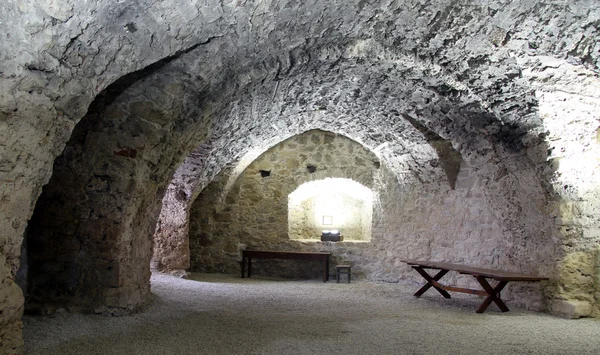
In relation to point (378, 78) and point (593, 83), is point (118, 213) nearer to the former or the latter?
point (378, 78)

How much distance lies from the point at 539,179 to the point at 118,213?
4009 millimetres

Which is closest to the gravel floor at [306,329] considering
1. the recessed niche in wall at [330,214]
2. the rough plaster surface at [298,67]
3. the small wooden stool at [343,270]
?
the rough plaster surface at [298,67]

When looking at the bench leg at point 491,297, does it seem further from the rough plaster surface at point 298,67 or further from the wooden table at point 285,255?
the wooden table at point 285,255

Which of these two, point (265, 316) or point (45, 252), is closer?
point (45, 252)

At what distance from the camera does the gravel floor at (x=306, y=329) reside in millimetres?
3471

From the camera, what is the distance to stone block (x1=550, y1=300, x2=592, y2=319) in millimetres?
4688

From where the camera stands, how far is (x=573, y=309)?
469 cm

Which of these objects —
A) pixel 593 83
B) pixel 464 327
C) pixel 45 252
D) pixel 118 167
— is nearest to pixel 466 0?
pixel 593 83

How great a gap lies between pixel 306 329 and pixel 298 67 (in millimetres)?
2206

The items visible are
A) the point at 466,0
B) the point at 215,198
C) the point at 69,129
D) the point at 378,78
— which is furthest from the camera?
the point at 215,198

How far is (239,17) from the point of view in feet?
10.0

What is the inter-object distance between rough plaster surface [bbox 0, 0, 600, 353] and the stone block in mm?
480

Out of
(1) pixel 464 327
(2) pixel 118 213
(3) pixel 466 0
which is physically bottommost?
(1) pixel 464 327

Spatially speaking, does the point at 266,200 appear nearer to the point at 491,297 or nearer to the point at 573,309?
the point at 491,297
